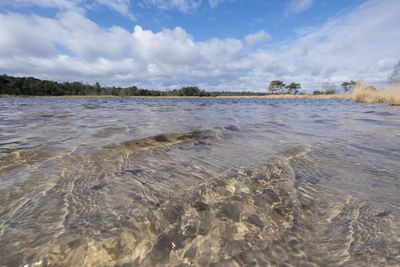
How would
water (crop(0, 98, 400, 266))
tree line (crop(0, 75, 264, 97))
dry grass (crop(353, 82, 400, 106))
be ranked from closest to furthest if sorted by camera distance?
water (crop(0, 98, 400, 266))
dry grass (crop(353, 82, 400, 106))
tree line (crop(0, 75, 264, 97))

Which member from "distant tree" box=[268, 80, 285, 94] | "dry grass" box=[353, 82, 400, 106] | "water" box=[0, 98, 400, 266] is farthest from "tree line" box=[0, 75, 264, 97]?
"water" box=[0, 98, 400, 266]

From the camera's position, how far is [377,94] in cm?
1549

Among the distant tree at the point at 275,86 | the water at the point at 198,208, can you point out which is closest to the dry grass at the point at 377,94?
the water at the point at 198,208

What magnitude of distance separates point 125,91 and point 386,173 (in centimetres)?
10295

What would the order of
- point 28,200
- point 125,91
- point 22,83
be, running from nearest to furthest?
point 28,200 → point 22,83 → point 125,91

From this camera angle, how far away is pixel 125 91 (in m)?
92.8

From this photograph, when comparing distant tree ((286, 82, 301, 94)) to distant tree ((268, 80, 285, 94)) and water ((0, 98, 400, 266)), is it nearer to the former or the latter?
distant tree ((268, 80, 285, 94))

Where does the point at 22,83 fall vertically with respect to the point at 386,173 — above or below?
above

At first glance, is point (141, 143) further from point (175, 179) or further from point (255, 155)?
point (255, 155)

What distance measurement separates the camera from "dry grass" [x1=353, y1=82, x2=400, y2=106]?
13400 mm

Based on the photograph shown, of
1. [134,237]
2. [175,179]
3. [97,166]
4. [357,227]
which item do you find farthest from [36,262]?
[357,227]

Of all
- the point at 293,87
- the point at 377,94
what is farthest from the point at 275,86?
the point at 377,94

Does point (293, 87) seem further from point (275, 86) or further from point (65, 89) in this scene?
point (65, 89)

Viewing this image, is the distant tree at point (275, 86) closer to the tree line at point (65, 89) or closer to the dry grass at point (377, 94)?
the tree line at point (65, 89)
